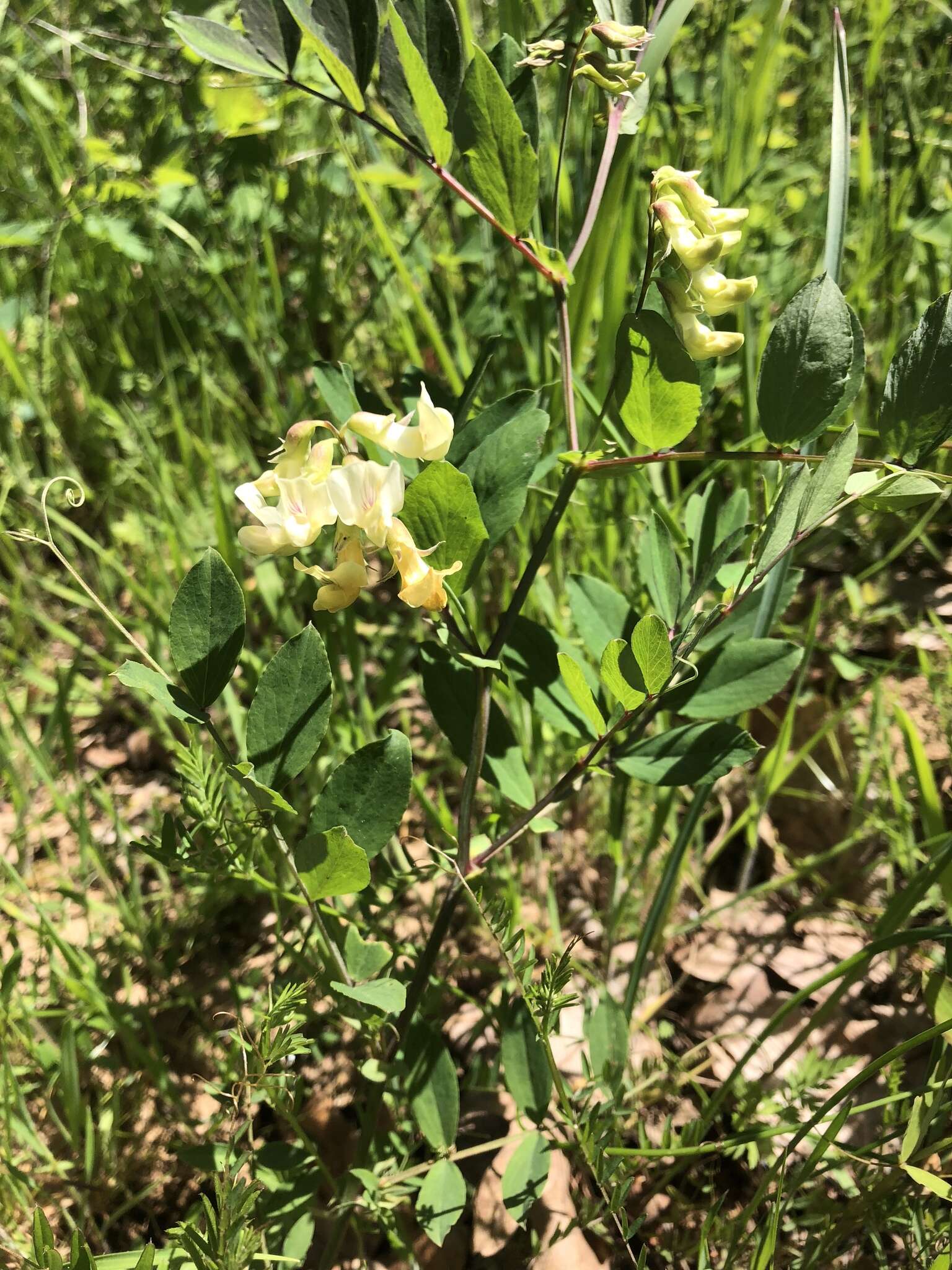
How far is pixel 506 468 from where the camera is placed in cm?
86

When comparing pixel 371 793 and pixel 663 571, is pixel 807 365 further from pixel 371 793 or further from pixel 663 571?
pixel 371 793

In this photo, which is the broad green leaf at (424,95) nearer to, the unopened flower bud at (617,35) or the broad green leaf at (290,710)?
the unopened flower bud at (617,35)

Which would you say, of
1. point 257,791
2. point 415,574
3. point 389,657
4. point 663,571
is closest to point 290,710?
point 257,791

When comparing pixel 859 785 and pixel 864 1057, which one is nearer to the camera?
pixel 864 1057

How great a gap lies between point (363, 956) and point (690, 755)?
38 centimetres

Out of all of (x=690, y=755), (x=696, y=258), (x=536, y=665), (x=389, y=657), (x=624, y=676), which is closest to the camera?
(x=696, y=258)

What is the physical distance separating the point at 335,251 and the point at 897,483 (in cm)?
154

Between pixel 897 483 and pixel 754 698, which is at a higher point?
pixel 897 483

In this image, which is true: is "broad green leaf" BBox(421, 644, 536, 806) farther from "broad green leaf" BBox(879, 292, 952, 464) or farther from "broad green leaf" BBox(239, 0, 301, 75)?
"broad green leaf" BBox(239, 0, 301, 75)

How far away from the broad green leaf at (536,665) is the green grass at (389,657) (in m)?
0.14

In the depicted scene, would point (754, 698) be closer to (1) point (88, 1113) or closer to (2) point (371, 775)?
(2) point (371, 775)

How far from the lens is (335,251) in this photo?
197 centimetres

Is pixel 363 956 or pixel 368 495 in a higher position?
pixel 368 495

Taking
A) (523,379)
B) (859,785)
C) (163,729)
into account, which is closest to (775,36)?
(523,379)
